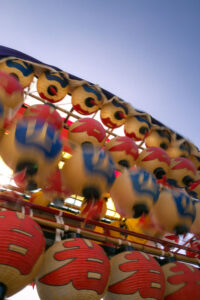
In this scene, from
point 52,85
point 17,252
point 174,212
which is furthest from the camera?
point 52,85

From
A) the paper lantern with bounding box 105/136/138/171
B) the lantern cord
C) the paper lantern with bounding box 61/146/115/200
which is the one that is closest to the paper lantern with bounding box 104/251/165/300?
the paper lantern with bounding box 61/146/115/200

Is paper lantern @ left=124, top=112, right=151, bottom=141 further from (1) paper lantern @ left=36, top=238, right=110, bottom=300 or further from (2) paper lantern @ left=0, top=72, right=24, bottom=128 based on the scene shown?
(1) paper lantern @ left=36, top=238, right=110, bottom=300

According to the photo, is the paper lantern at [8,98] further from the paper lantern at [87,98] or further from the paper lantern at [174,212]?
the paper lantern at [174,212]

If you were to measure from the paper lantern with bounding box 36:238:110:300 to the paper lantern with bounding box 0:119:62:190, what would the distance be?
1.68ft

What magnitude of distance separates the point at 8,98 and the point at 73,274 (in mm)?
1251

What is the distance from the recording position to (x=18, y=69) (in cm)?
288

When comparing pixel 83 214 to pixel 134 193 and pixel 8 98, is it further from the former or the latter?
pixel 8 98

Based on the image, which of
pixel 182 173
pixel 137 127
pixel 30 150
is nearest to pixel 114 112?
pixel 137 127

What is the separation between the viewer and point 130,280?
1806 millimetres

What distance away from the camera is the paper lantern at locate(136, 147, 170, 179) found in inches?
109

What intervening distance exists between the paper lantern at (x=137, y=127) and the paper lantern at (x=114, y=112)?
4.0 inches

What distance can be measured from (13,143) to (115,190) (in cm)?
81

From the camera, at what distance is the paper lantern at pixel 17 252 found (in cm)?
142

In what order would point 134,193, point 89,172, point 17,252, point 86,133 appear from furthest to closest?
point 86,133, point 134,193, point 89,172, point 17,252
